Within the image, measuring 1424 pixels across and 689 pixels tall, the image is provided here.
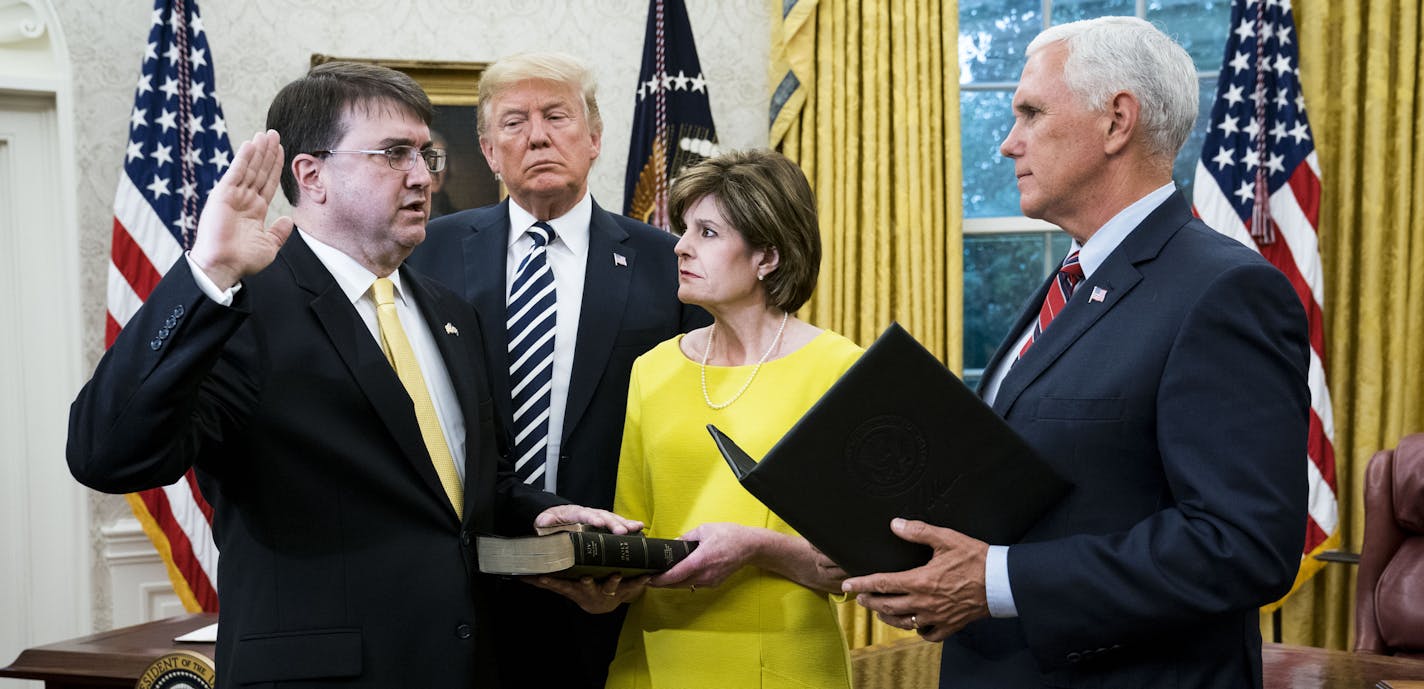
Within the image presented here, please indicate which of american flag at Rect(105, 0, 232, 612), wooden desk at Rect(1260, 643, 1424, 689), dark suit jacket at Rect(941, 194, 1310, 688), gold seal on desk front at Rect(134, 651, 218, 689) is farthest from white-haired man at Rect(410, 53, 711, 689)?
american flag at Rect(105, 0, 232, 612)

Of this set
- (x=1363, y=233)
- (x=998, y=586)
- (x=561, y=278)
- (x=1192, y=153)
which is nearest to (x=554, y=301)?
(x=561, y=278)

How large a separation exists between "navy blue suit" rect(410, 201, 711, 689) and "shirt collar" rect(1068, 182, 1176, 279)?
3.89ft

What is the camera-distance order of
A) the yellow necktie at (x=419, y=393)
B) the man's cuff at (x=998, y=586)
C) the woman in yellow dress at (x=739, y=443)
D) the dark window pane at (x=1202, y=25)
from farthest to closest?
the dark window pane at (x=1202, y=25) → the woman in yellow dress at (x=739, y=443) → the yellow necktie at (x=419, y=393) → the man's cuff at (x=998, y=586)

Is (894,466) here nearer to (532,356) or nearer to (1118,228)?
(1118,228)

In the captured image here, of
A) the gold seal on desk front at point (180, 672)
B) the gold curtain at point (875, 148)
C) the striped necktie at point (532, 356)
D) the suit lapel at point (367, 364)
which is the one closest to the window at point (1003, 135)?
the gold curtain at point (875, 148)

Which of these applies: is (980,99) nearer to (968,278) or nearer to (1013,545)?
(968,278)

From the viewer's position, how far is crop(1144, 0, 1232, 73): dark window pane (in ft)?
19.3

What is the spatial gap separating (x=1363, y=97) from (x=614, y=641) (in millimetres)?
4381

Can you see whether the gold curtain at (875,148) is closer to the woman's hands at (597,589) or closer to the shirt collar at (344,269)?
the woman's hands at (597,589)

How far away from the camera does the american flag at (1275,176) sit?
5188mm

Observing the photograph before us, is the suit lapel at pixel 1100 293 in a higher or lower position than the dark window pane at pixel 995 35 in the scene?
lower

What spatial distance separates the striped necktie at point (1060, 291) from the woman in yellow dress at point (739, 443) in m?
0.50

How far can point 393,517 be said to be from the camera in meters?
2.01

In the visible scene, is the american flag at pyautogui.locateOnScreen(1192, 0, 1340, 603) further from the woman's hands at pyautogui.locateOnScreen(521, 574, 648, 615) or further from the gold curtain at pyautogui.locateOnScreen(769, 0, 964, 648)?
the woman's hands at pyautogui.locateOnScreen(521, 574, 648, 615)
